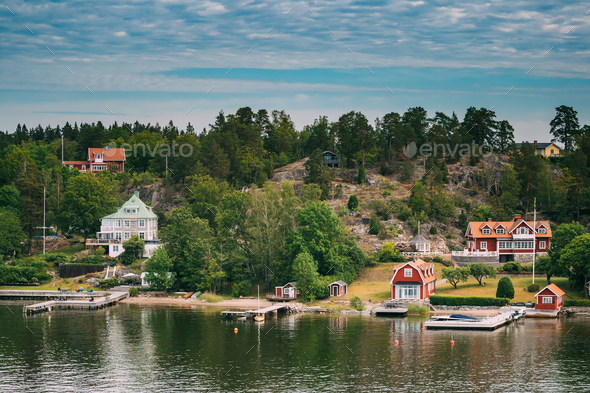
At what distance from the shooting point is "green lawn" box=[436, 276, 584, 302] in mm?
76625

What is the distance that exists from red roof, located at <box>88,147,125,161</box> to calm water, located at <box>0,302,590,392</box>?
74.2 metres

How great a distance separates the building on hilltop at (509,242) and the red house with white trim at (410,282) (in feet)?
54.4

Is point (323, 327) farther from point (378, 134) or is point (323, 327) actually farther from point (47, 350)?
point (378, 134)

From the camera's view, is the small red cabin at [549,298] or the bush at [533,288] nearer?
the small red cabin at [549,298]

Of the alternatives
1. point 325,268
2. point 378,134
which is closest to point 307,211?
point 325,268

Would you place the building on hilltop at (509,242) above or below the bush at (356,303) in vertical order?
above

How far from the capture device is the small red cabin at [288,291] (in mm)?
84375

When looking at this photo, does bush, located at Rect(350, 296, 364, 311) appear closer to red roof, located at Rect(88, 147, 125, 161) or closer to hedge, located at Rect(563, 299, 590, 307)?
hedge, located at Rect(563, 299, 590, 307)

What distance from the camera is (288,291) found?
8475cm

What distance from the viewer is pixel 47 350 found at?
57.6 m

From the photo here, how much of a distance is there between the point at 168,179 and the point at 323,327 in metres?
67.0

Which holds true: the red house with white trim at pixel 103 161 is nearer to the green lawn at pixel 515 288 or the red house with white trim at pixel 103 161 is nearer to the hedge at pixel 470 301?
the green lawn at pixel 515 288

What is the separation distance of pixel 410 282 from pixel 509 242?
24.5 meters

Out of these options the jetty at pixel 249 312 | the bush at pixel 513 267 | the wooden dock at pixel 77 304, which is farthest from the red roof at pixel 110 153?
the bush at pixel 513 267
